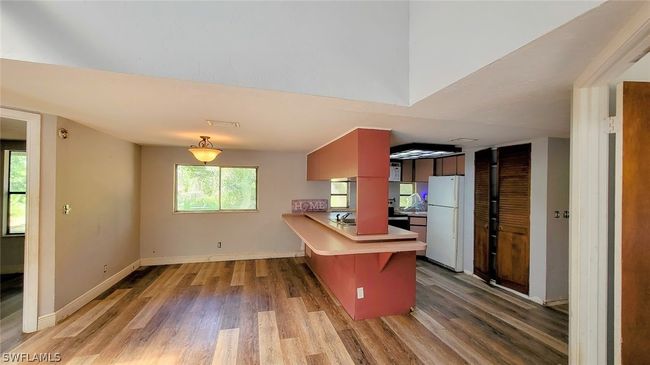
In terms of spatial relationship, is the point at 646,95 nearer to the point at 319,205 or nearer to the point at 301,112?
the point at 301,112

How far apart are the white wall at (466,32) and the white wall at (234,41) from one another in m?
0.15

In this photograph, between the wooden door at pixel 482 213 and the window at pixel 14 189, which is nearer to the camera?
the window at pixel 14 189

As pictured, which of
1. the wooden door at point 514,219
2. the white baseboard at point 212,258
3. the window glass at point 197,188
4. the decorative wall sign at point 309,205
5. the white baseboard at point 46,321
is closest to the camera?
the white baseboard at point 46,321

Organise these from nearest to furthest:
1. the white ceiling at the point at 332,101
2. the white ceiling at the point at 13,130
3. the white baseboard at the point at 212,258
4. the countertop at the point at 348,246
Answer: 1. the white ceiling at the point at 332,101
2. the countertop at the point at 348,246
3. the white ceiling at the point at 13,130
4. the white baseboard at the point at 212,258

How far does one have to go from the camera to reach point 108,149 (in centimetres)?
369

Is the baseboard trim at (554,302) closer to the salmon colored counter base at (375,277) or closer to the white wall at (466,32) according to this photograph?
the salmon colored counter base at (375,277)

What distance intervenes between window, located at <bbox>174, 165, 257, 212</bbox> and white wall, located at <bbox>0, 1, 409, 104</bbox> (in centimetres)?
386

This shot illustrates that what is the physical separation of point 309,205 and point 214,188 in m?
1.99

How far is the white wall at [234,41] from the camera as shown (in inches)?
53.6

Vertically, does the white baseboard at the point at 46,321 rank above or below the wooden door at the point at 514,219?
below

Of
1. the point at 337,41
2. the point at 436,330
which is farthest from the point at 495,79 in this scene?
the point at 436,330

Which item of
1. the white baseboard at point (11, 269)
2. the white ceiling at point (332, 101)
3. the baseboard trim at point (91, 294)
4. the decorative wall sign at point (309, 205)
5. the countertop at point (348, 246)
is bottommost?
the baseboard trim at point (91, 294)

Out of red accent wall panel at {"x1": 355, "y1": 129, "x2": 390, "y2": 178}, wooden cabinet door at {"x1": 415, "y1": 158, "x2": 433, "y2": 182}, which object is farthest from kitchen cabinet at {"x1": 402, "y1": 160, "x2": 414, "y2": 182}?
red accent wall panel at {"x1": 355, "y1": 129, "x2": 390, "y2": 178}

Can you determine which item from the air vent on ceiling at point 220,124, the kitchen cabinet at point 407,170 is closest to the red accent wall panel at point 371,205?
the air vent on ceiling at point 220,124
